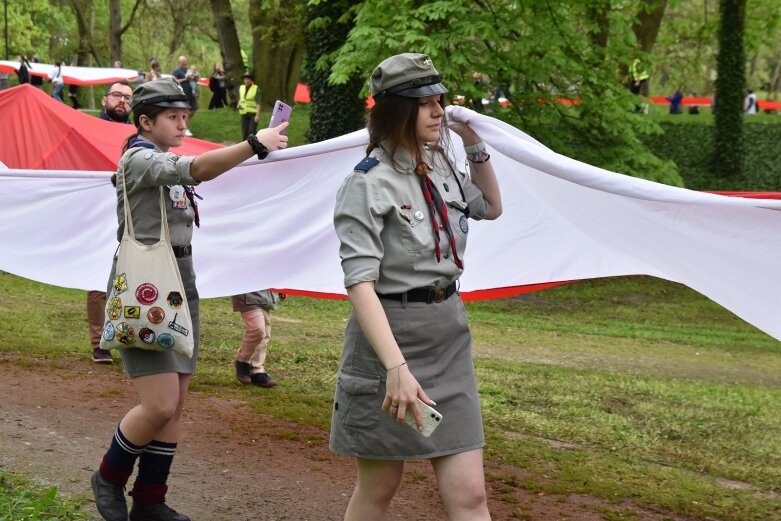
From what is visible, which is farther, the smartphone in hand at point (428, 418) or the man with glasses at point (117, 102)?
the man with glasses at point (117, 102)

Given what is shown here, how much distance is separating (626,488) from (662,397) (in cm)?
348

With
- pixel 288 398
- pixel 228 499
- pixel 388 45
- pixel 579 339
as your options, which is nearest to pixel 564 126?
pixel 388 45

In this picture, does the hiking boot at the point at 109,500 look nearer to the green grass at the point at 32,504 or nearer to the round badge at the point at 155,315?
the green grass at the point at 32,504

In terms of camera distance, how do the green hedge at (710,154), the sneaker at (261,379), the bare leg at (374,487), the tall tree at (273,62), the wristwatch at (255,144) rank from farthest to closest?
the tall tree at (273,62)
the green hedge at (710,154)
the sneaker at (261,379)
the wristwatch at (255,144)
the bare leg at (374,487)

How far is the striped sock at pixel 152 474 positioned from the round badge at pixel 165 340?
542 millimetres

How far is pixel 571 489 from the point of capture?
6008mm

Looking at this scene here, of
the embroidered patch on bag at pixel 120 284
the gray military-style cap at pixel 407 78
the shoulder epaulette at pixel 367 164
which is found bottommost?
the embroidered patch on bag at pixel 120 284

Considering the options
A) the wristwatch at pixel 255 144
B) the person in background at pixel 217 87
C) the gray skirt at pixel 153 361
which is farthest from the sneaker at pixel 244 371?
the person in background at pixel 217 87

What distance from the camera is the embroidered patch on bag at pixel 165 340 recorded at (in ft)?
14.8

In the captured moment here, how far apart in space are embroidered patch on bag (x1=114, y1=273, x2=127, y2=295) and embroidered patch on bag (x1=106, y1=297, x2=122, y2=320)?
3 centimetres

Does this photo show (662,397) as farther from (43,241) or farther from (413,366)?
(413,366)

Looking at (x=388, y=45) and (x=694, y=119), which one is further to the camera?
(x=694, y=119)

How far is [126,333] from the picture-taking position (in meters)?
4.50

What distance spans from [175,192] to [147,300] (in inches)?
18.6
